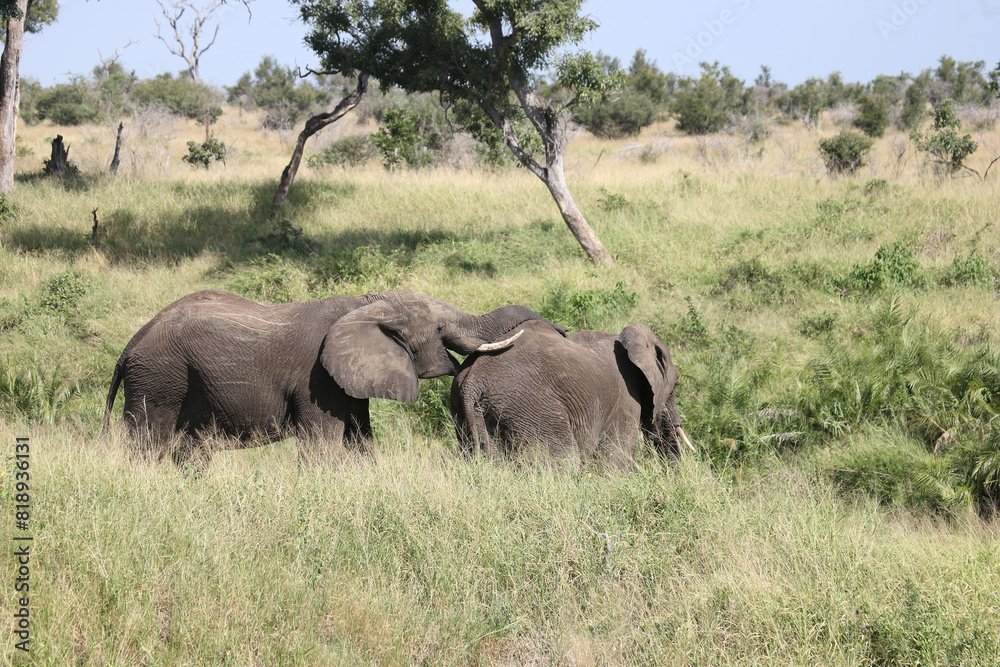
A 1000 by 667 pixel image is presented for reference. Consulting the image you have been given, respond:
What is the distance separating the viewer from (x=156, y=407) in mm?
6168

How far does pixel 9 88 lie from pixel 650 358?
53.3ft

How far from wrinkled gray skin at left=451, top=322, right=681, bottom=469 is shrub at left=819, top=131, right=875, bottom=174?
1166 centimetres

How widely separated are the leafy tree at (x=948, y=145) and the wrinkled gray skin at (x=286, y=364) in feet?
39.4

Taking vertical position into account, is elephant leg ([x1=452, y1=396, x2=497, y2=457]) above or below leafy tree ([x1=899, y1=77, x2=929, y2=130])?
below

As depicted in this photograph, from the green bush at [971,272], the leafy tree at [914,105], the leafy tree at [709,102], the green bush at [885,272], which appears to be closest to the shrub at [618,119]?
the leafy tree at [709,102]

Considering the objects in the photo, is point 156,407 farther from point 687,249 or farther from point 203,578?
point 687,249

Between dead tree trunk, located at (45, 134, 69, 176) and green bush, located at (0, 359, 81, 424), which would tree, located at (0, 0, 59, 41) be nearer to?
dead tree trunk, located at (45, 134, 69, 176)

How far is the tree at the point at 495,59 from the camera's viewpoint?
11898 millimetres

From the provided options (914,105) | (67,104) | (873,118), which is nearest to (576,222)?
(873,118)

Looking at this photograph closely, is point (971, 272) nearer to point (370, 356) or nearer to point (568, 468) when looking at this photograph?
point (568, 468)

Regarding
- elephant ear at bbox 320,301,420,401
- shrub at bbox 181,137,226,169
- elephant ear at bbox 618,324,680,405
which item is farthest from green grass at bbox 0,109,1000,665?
shrub at bbox 181,137,226,169

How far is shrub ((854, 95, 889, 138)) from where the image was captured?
84.1 feet

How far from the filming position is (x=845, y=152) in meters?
16.8

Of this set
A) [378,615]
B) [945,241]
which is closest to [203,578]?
[378,615]
